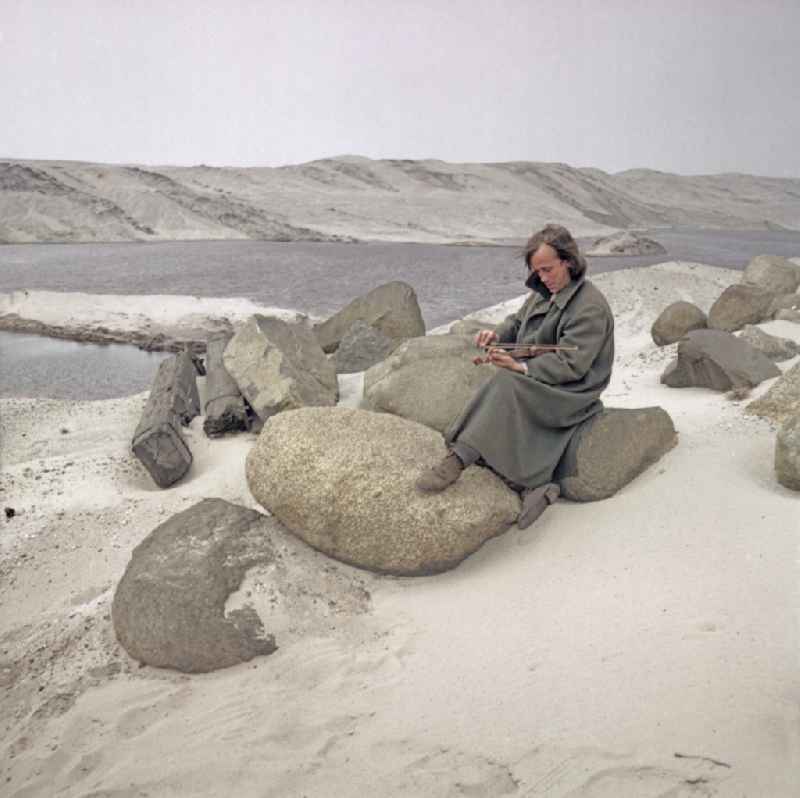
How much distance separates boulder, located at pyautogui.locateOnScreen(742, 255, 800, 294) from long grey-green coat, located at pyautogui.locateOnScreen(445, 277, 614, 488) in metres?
9.06

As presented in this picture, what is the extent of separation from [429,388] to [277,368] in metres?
1.64

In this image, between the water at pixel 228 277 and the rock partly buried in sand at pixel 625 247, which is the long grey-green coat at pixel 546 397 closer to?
the water at pixel 228 277

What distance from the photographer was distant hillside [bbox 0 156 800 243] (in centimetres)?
3441

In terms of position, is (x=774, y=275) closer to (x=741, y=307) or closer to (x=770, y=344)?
(x=741, y=307)

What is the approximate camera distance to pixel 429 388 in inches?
217

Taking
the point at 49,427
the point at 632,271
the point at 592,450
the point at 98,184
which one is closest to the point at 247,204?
the point at 98,184

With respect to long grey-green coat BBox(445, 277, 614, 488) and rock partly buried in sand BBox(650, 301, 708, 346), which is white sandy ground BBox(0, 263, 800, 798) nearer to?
long grey-green coat BBox(445, 277, 614, 488)

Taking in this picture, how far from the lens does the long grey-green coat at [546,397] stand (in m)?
3.76

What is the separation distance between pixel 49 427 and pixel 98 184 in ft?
119

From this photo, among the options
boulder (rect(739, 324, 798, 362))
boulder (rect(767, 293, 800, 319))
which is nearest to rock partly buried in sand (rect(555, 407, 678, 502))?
boulder (rect(739, 324, 798, 362))

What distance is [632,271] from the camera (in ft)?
50.2

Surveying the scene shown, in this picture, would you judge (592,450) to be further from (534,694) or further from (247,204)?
(247,204)

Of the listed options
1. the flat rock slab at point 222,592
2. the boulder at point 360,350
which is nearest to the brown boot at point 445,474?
the flat rock slab at point 222,592

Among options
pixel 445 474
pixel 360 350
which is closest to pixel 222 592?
pixel 445 474
